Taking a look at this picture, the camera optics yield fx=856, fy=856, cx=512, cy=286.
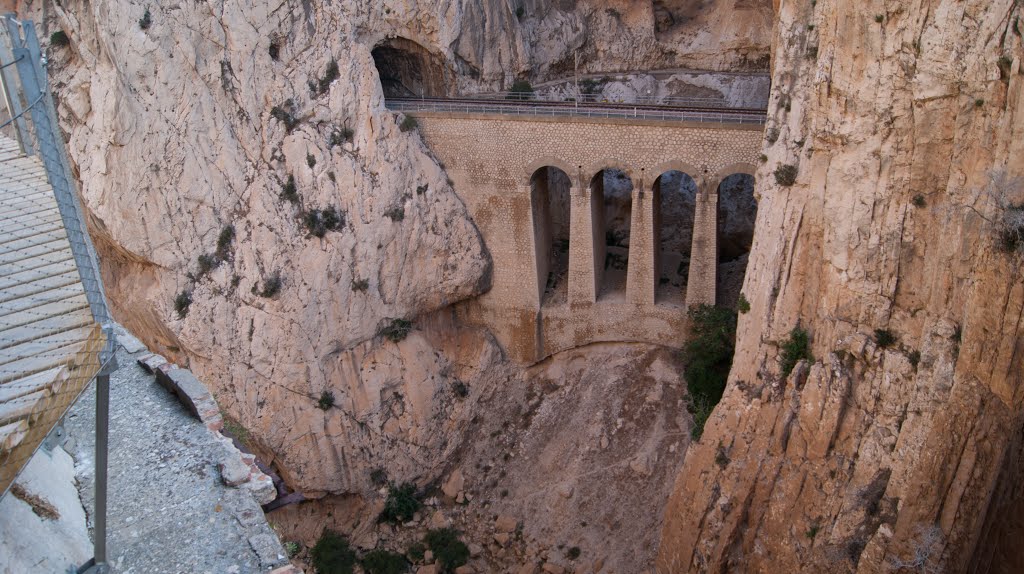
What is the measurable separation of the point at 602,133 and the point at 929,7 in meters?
12.2

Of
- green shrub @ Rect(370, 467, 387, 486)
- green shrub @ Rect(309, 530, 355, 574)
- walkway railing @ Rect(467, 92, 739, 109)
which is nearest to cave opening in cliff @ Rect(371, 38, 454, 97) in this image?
walkway railing @ Rect(467, 92, 739, 109)

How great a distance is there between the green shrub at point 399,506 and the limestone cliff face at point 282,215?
58cm

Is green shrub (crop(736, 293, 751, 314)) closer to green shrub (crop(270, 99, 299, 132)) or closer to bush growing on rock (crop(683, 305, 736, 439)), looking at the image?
bush growing on rock (crop(683, 305, 736, 439))

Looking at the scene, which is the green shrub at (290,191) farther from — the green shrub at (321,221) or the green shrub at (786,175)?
the green shrub at (786,175)

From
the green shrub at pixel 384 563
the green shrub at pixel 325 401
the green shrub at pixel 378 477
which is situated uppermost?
the green shrub at pixel 325 401

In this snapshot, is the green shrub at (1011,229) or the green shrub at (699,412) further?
the green shrub at (699,412)

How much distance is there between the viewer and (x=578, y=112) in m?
29.4

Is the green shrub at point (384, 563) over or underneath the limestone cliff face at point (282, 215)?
underneath

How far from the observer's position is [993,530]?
15.4 meters

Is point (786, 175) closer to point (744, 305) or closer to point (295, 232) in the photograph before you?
point (744, 305)

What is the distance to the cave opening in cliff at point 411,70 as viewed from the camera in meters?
33.1

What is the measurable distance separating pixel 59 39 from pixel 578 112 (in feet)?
56.3

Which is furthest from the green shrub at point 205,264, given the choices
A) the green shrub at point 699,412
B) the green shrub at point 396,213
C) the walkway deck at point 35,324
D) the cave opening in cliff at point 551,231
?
the walkway deck at point 35,324

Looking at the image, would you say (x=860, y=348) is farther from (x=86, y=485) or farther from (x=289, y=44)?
(x=289, y=44)
